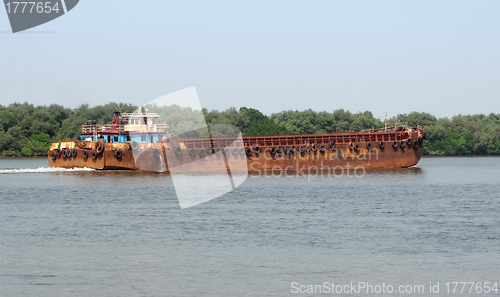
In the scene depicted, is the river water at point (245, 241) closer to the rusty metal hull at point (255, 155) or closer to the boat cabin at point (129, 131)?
the rusty metal hull at point (255, 155)

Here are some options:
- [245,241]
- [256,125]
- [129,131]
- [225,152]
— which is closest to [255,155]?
[225,152]

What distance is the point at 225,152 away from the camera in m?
54.1

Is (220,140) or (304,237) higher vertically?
(220,140)

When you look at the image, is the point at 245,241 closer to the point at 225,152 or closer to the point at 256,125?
the point at 225,152

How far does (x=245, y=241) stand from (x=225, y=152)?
31.9m

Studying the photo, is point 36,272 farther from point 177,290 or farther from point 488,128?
point 488,128

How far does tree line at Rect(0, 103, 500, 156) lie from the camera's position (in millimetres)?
104875

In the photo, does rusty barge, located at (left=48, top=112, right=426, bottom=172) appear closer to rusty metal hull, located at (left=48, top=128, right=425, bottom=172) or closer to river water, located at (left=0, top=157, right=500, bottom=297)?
rusty metal hull, located at (left=48, top=128, right=425, bottom=172)

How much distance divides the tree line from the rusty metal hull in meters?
42.6

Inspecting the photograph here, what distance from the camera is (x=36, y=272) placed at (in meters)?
17.8

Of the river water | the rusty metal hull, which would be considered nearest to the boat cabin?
the rusty metal hull

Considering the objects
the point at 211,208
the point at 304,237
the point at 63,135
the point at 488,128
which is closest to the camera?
the point at 304,237

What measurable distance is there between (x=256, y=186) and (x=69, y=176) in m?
18.5

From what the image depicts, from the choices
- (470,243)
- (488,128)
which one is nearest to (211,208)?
(470,243)
